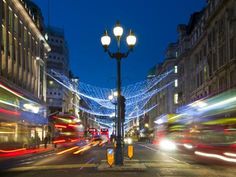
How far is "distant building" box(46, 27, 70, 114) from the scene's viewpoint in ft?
446

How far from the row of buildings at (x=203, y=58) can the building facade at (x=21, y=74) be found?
2146cm

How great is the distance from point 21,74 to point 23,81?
6.46ft

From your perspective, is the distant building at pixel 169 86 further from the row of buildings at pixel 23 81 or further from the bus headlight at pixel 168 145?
the bus headlight at pixel 168 145

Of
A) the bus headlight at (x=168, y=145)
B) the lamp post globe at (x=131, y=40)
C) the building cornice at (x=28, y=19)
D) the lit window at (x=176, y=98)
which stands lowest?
the bus headlight at (x=168, y=145)

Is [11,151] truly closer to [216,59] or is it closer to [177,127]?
[177,127]

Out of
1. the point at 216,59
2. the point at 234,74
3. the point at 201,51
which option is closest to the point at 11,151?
the point at 234,74

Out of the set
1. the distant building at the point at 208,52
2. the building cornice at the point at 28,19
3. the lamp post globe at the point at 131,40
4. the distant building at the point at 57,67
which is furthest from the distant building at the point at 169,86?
the lamp post globe at the point at 131,40

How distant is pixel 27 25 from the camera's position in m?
85.9

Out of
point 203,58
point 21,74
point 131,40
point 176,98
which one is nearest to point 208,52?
point 203,58

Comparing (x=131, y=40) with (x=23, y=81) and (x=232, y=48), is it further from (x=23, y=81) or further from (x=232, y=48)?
(x=23, y=81)

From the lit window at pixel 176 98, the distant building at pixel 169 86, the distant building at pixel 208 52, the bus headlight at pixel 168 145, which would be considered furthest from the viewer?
the distant building at pixel 169 86

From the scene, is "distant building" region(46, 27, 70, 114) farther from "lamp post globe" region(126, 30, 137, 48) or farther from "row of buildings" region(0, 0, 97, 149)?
"lamp post globe" region(126, 30, 137, 48)

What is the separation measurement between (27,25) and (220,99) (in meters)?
62.4

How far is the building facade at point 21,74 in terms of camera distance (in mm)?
22689
